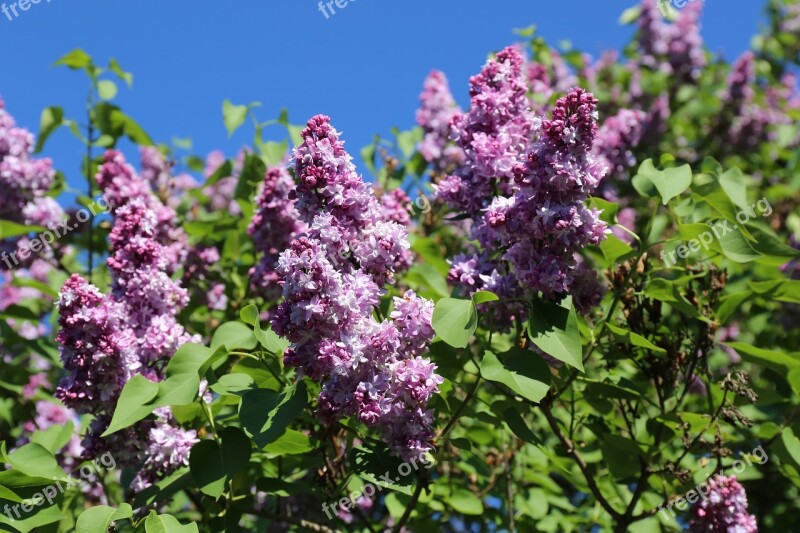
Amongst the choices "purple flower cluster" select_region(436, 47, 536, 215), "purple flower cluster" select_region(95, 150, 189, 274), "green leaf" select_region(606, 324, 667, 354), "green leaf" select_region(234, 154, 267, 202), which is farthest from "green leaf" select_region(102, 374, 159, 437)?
"green leaf" select_region(234, 154, 267, 202)

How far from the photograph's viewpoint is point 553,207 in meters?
2.32

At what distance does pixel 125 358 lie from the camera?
8.78 feet

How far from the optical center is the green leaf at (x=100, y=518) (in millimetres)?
2225

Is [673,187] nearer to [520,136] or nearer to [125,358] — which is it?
[520,136]

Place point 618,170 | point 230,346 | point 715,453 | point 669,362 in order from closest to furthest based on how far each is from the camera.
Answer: point 230,346, point 715,453, point 669,362, point 618,170

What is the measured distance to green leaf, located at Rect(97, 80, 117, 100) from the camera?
165 inches

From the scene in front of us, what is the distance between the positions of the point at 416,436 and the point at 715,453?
116 centimetres

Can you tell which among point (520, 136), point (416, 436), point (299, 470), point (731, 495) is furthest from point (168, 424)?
point (731, 495)

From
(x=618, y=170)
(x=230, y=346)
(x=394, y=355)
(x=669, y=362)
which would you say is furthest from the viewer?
(x=618, y=170)

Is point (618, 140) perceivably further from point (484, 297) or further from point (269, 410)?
point (269, 410)

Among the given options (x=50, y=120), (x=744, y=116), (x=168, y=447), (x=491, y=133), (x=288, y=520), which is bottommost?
(x=288, y=520)

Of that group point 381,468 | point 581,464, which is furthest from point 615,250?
point 381,468

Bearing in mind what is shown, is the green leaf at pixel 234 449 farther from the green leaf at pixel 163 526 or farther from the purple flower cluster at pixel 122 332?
the purple flower cluster at pixel 122 332

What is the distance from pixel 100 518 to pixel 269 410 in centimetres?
53
